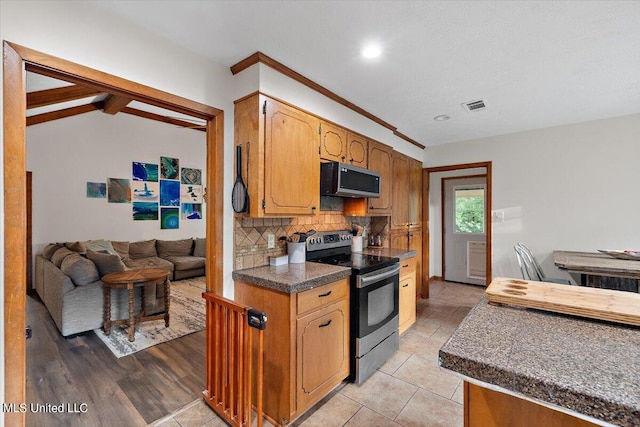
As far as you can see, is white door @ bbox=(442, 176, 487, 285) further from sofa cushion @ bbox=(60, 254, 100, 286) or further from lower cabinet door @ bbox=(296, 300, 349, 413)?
sofa cushion @ bbox=(60, 254, 100, 286)

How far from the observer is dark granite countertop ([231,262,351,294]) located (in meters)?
1.77

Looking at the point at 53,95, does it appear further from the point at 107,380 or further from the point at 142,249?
the point at 107,380

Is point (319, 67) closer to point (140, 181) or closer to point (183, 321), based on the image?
point (183, 321)

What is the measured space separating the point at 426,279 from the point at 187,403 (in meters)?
3.66

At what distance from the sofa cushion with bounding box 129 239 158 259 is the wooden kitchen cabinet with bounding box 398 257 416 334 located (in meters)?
5.10

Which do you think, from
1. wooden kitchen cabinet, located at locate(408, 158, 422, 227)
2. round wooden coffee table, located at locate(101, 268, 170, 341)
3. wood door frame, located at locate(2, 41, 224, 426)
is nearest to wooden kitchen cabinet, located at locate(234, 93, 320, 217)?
wood door frame, located at locate(2, 41, 224, 426)

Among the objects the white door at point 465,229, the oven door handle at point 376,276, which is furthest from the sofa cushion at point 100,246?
the white door at point 465,229

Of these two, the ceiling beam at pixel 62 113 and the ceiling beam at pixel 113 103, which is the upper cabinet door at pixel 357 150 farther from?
the ceiling beam at pixel 62 113

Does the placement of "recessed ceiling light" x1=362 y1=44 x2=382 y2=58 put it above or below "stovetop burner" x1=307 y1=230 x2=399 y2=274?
above

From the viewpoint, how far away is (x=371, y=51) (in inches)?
75.2

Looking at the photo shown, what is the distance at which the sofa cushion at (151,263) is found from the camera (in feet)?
16.6

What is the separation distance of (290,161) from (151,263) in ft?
14.5

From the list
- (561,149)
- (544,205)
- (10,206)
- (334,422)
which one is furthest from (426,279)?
(10,206)

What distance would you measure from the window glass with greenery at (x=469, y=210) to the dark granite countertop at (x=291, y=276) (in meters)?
4.11
